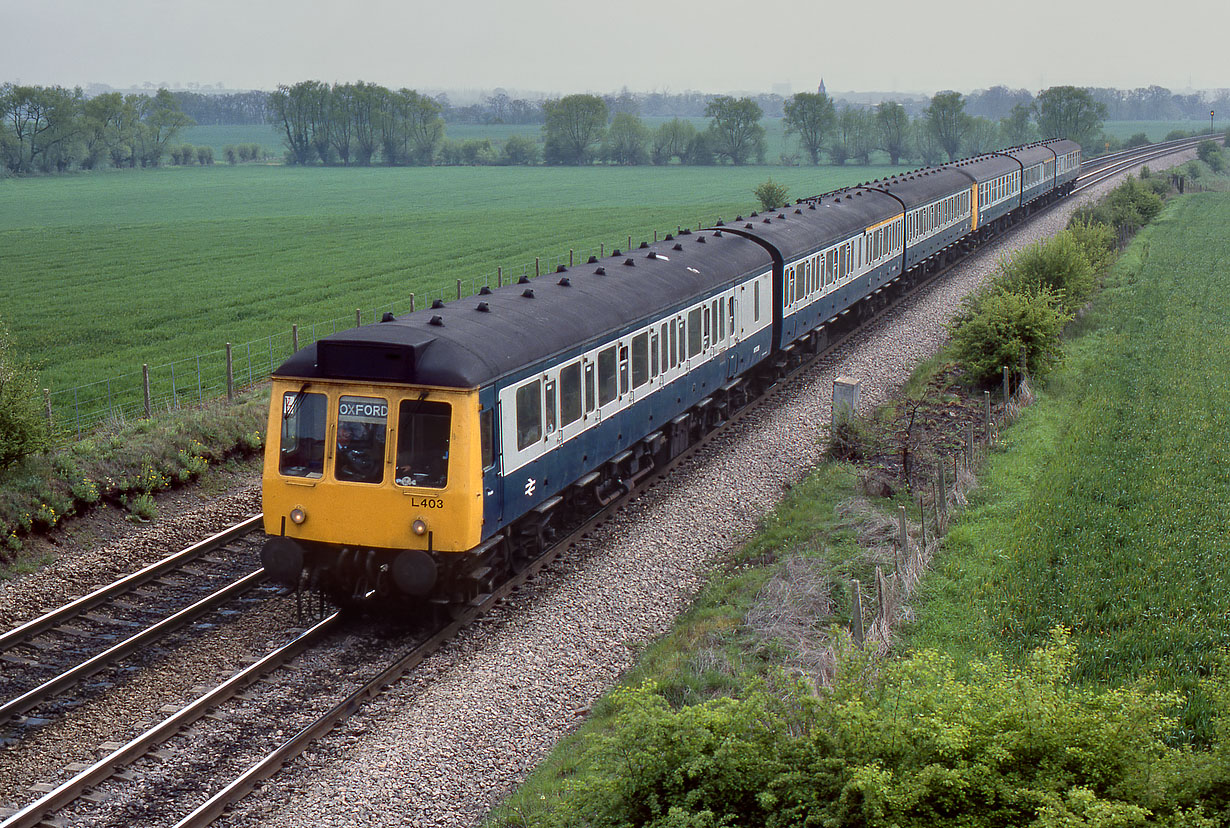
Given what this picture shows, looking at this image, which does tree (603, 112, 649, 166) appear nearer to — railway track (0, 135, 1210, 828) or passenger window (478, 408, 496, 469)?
railway track (0, 135, 1210, 828)

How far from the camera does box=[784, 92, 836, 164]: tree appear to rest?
131 m

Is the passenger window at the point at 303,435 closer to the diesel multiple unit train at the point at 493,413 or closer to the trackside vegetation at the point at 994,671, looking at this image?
the diesel multiple unit train at the point at 493,413

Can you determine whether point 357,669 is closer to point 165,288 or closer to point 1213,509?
point 1213,509

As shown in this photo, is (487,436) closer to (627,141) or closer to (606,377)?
(606,377)

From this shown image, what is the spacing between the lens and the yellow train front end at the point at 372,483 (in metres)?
12.6

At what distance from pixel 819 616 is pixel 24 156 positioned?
371 feet

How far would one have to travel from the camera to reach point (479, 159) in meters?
134

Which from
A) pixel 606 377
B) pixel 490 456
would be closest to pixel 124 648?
pixel 490 456

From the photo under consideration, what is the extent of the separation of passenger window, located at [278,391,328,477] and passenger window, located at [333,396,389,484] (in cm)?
22

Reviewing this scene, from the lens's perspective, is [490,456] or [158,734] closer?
[158,734]

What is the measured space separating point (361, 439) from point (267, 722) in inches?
124

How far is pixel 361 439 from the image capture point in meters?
12.8

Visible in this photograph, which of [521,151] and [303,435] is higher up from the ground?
[521,151]

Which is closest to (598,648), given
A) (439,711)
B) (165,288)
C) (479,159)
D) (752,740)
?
(439,711)
